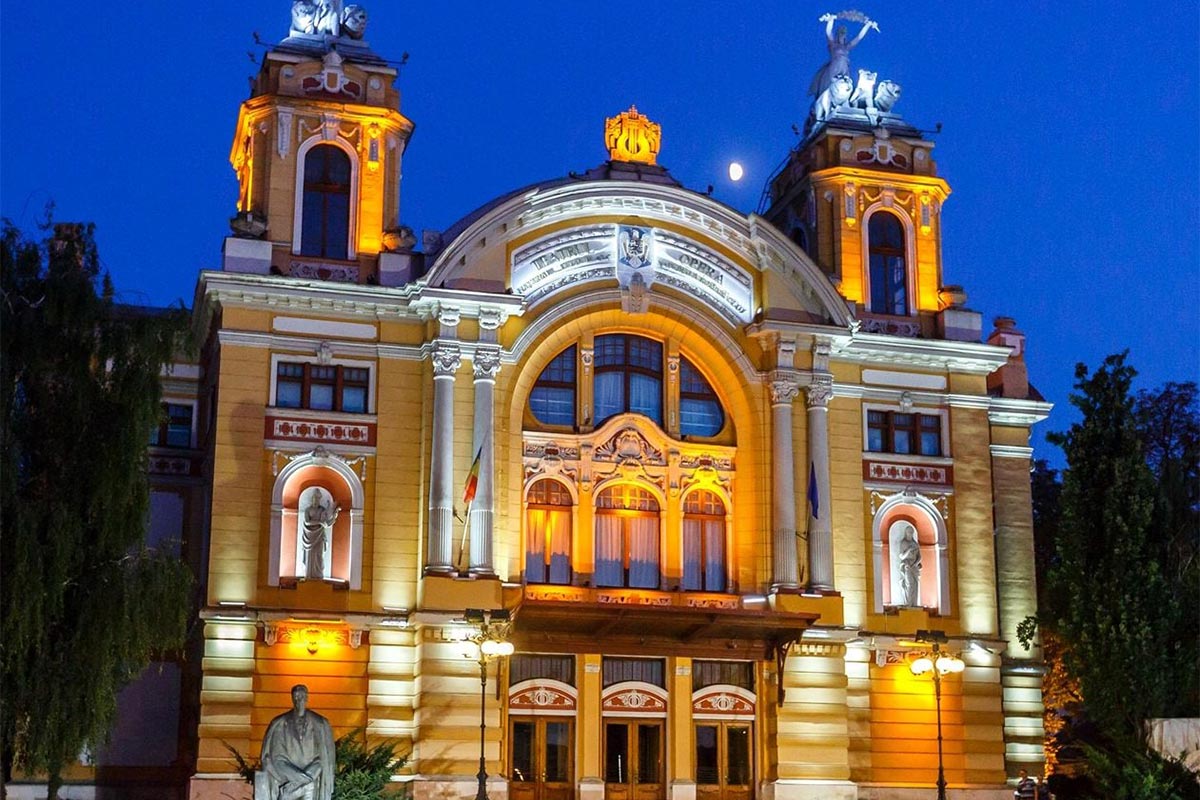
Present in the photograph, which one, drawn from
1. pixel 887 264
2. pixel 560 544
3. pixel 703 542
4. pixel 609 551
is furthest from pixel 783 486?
pixel 887 264

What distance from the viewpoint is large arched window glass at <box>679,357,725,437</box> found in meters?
40.4

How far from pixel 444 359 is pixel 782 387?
7.85 meters

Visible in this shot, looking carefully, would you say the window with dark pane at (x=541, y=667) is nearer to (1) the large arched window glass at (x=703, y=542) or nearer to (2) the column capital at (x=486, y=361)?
(1) the large arched window glass at (x=703, y=542)

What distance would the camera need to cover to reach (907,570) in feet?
134

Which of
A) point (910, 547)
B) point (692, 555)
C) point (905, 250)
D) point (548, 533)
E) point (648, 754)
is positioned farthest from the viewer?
point (905, 250)

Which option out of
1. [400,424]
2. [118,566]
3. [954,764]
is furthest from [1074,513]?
[118,566]

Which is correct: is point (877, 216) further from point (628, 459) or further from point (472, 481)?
point (472, 481)

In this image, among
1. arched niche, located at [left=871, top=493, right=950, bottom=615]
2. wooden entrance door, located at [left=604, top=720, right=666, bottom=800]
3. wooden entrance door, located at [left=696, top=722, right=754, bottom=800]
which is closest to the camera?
wooden entrance door, located at [left=604, top=720, right=666, bottom=800]

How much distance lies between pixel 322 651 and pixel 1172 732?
55.1 feet

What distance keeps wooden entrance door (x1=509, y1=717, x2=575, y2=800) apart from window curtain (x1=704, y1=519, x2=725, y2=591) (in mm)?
4819

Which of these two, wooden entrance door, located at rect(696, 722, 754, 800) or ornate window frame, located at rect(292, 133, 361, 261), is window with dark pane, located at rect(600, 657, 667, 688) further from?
ornate window frame, located at rect(292, 133, 361, 261)

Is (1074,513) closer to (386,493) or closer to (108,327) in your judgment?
(386,493)

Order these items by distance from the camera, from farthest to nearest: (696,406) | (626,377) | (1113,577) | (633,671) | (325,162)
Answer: (696,406) → (626,377) → (325,162) → (633,671) → (1113,577)

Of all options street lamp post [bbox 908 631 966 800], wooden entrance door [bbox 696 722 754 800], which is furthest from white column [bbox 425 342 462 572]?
street lamp post [bbox 908 631 966 800]
